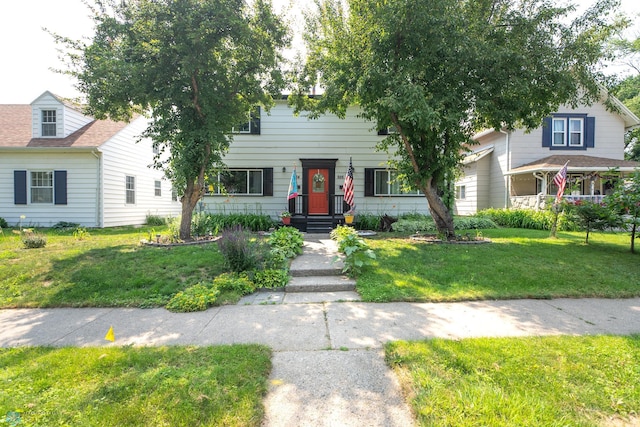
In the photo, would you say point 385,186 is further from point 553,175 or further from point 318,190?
point 553,175

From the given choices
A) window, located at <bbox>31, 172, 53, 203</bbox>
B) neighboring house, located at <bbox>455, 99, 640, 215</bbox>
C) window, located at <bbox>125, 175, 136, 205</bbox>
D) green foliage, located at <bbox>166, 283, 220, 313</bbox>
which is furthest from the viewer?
window, located at <bbox>125, 175, 136, 205</bbox>

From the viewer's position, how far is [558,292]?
5.02 meters

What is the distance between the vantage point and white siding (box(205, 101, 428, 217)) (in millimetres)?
12930

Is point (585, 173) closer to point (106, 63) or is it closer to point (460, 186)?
point (460, 186)

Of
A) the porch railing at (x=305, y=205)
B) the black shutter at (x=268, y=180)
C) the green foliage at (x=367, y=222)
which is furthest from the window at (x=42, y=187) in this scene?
the green foliage at (x=367, y=222)

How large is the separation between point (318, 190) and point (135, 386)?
1095 centimetres

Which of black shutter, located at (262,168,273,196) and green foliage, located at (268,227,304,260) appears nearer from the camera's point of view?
green foliage, located at (268,227,304,260)

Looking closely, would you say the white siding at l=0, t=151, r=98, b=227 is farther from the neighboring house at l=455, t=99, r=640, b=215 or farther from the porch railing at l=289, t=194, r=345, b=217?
the neighboring house at l=455, t=99, r=640, b=215

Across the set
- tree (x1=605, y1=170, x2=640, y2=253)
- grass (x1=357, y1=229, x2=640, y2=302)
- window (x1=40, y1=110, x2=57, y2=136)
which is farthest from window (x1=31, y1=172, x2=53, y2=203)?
tree (x1=605, y1=170, x2=640, y2=253)

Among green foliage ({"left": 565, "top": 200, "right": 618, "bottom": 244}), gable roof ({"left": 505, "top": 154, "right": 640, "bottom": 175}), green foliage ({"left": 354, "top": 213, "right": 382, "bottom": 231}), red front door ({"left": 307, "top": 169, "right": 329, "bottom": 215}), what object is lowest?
green foliage ({"left": 354, "top": 213, "right": 382, "bottom": 231})

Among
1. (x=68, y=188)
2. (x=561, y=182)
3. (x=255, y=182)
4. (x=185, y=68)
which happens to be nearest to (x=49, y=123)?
(x=68, y=188)

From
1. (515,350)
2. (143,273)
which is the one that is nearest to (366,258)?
(515,350)

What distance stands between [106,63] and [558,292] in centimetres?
1075

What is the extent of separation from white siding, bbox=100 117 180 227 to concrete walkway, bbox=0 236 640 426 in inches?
383
